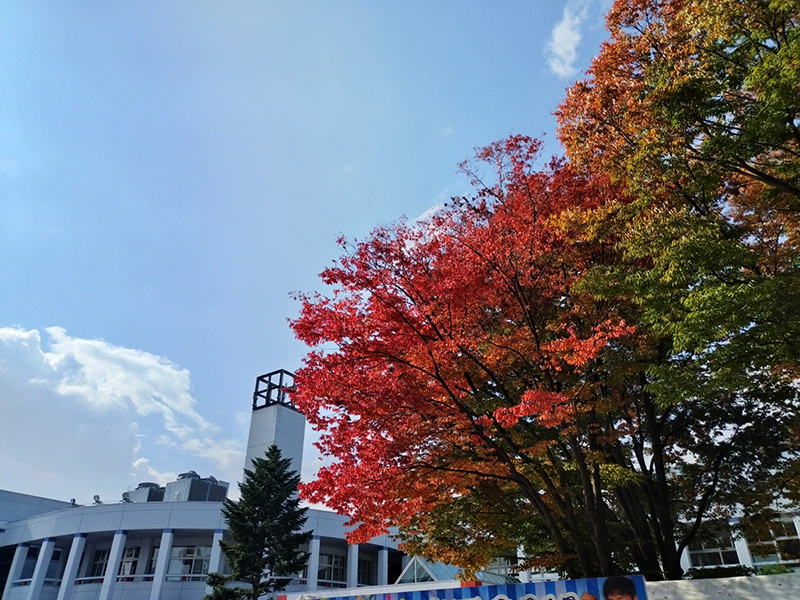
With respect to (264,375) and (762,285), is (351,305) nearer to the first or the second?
(762,285)

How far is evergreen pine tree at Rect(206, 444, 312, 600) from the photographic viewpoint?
2502 cm

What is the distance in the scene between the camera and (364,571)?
41094mm

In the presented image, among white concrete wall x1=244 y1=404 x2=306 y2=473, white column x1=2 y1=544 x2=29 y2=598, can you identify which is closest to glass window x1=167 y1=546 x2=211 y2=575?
white concrete wall x1=244 y1=404 x2=306 y2=473

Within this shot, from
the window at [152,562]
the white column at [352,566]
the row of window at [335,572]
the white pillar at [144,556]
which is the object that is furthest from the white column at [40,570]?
the white column at [352,566]

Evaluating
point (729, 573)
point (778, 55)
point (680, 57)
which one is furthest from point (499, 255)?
point (729, 573)

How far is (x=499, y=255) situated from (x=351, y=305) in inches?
117

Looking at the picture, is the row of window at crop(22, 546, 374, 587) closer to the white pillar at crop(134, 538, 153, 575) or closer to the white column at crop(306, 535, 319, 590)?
the white pillar at crop(134, 538, 153, 575)

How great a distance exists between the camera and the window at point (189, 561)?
109ft

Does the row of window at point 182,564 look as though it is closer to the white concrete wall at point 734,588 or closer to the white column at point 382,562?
the white column at point 382,562

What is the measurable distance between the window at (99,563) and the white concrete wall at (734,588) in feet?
125

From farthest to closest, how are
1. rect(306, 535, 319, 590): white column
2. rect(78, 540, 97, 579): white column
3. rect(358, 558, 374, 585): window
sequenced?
rect(358, 558, 374, 585): window
rect(78, 540, 97, 579): white column
rect(306, 535, 319, 590): white column

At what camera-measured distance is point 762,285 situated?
7.17 meters

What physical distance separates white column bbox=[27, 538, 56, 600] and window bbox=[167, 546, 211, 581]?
26.2ft

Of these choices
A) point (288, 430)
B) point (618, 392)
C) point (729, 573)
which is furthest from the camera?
point (288, 430)
